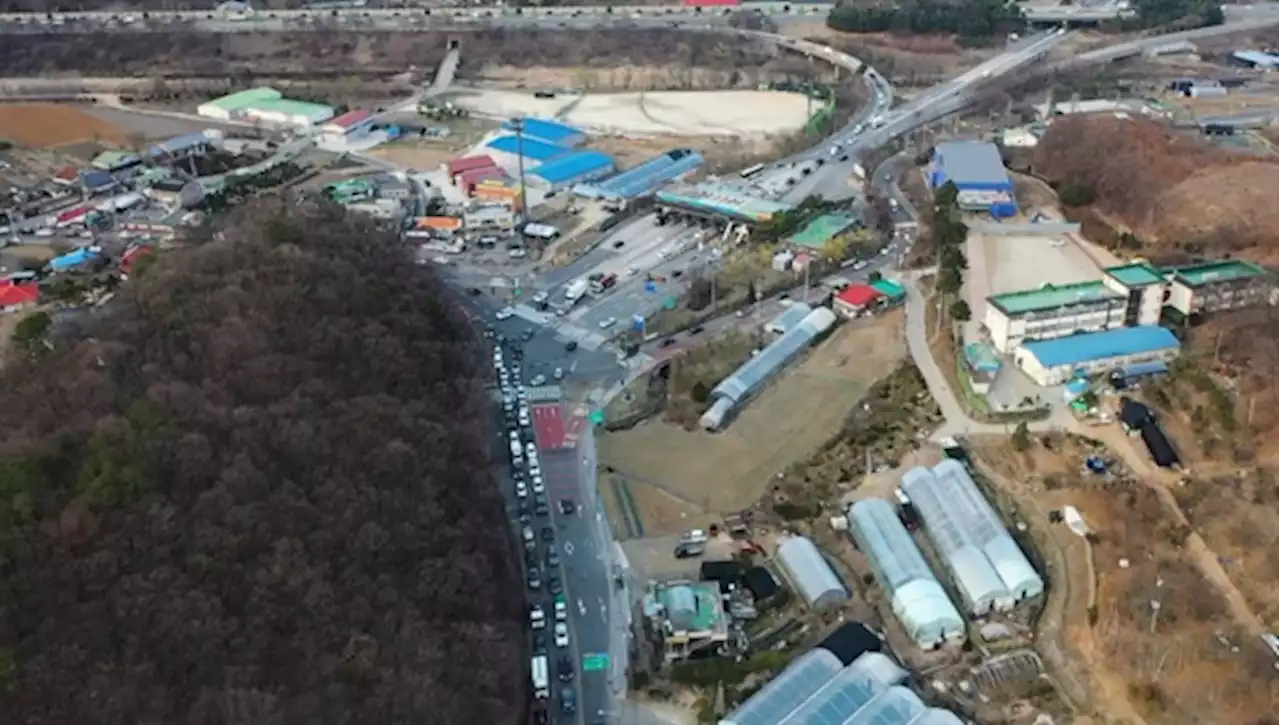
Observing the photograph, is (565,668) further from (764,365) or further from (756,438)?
(764,365)

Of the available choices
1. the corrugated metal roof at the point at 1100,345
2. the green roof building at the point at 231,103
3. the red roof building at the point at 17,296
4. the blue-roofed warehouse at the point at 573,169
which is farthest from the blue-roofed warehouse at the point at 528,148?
the corrugated metal roof at the point at 1100,345

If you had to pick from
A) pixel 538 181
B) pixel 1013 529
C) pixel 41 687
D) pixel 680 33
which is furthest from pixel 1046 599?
pixel 680 33

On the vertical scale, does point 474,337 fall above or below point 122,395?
below

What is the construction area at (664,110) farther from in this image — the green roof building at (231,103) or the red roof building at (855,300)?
the red roof building at (855,300)

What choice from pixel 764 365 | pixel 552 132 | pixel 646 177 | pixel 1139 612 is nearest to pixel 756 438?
pixel 764 365

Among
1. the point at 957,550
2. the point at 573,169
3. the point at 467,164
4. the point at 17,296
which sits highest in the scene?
the point at 467,164

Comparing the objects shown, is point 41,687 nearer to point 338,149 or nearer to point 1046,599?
point 1046,599
